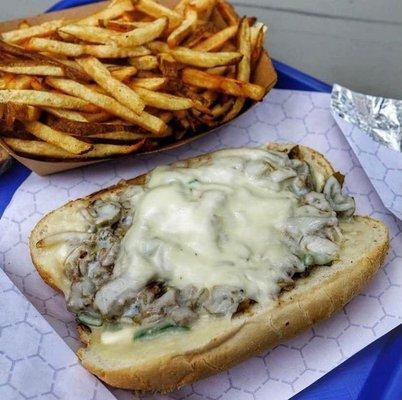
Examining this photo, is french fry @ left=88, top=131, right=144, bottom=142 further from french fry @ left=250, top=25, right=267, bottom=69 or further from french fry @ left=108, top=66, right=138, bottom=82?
french fry @ left=250, top=25, right=267, bottom=69

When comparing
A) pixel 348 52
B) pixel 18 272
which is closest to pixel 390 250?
pixel 18 272

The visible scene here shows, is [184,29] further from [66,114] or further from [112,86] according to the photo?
[66,114]

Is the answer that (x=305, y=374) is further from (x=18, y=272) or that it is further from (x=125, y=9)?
(x=125, y=9)

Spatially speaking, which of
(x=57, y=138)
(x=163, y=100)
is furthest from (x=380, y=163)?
(x=57, y=138)

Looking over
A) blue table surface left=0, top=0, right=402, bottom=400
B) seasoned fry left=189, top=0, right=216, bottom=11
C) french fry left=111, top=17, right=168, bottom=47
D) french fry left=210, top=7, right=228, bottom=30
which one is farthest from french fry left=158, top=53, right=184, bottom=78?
blue table surface left=0, top=0, right=402, bottom=400

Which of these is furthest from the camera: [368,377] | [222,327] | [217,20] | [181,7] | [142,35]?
[217,20]

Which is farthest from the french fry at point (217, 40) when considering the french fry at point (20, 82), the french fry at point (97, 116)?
the french fry at point (20, 82)
